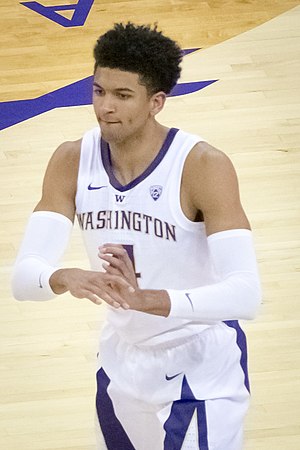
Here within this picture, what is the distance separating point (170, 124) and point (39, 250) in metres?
3.11

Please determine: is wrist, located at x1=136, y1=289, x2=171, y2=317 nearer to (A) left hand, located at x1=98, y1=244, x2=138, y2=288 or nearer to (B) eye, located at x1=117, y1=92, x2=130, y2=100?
(A) left hand, located at x1=98, y1=244, x2=138, y2=288

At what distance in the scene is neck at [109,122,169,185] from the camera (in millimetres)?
3555

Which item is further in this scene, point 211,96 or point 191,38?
point 191,38

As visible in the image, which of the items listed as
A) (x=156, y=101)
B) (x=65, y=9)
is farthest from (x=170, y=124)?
(x=156, y=101)

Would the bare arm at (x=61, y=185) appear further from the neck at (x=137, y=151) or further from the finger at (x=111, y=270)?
the finger at (x=111, y=270)

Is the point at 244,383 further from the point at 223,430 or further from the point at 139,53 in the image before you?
the point at 139,53

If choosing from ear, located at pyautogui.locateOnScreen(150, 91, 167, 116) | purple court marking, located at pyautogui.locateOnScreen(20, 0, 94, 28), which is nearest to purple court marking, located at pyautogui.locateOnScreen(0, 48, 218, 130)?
purple court marking, located at pyautogui.locateOnScreen(20, 0, 94, 28)

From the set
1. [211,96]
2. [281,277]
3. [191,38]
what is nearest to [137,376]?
[281,277]

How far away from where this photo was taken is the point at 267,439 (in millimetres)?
4637

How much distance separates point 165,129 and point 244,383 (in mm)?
789

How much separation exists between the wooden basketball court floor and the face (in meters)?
1.63

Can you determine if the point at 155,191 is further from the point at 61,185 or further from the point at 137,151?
the point at 61,185

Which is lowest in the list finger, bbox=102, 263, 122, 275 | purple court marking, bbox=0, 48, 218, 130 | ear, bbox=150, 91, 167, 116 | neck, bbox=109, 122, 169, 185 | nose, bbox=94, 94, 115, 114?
purple court marking, bbox=0, 48, 218, 130

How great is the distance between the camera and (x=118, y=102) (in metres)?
3.45
